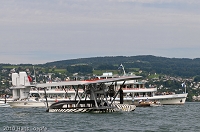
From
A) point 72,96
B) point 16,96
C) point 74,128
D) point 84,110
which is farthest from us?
point 16,96

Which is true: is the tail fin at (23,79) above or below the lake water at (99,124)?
above

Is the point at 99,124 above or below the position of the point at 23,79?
below

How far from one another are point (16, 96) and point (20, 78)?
466 cm

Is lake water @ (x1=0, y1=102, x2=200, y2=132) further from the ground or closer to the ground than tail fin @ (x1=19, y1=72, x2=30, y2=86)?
closer to the ground

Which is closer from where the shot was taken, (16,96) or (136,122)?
(136,122)

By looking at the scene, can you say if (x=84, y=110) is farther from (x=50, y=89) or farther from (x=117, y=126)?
(x=50, y=89)

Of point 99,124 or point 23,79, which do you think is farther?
point 23,79

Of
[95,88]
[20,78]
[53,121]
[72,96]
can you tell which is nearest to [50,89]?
[72,96]

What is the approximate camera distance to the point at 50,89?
5571 inches

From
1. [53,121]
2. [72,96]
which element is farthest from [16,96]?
[53,121]

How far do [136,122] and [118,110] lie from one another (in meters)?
18.6

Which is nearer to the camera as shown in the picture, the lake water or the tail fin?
the lake water

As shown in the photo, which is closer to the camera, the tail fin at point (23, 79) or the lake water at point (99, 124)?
the lake water at point (99, 124)

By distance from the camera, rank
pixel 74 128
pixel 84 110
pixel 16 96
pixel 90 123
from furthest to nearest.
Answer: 1. pixel 16 96
2. pixel 84 110
3. pixel 90 123
4. pixel 74 128
